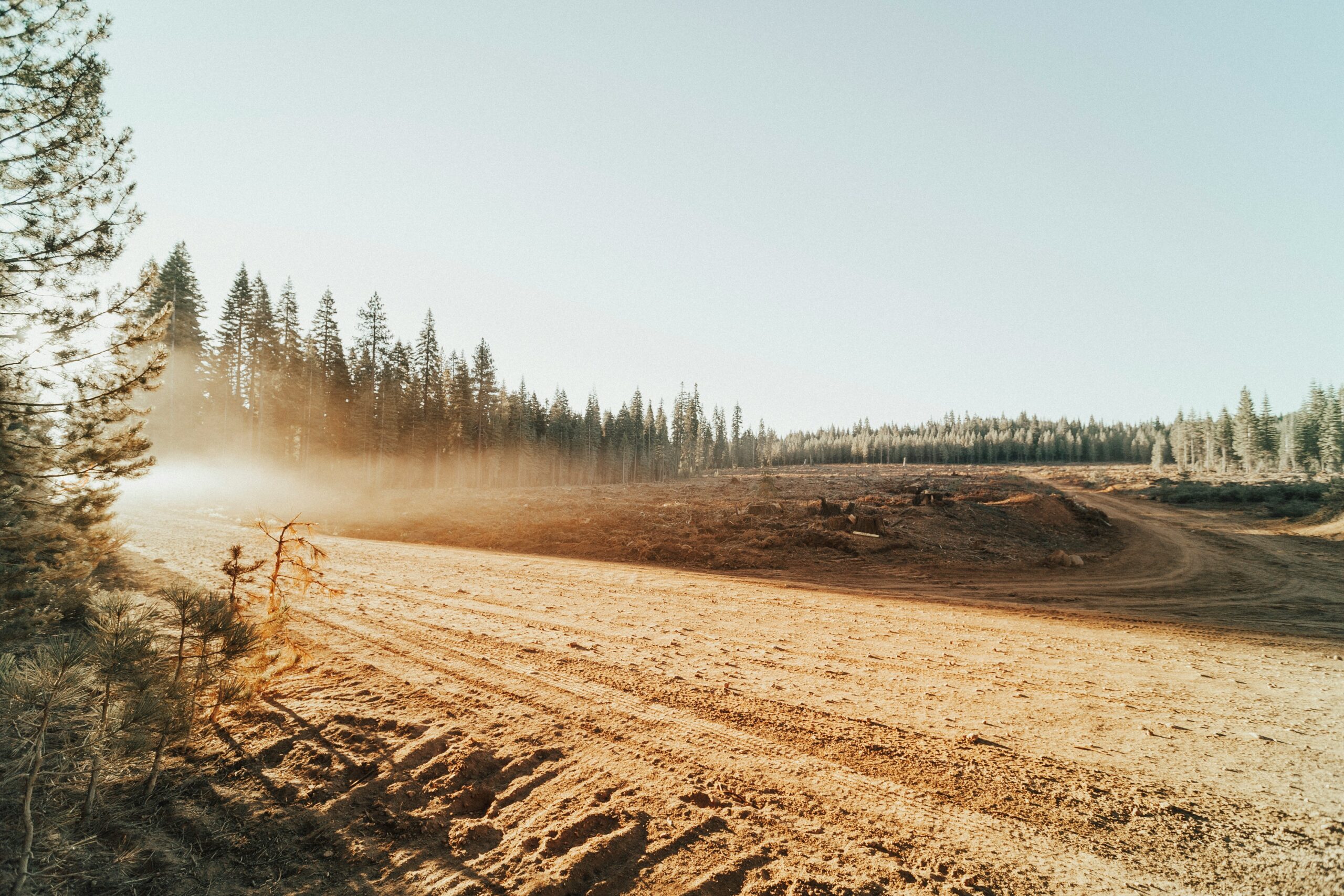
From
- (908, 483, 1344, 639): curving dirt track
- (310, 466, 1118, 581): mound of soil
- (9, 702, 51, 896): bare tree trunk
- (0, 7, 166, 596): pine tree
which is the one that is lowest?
(908, 483, 1344, 639): curving dirt track

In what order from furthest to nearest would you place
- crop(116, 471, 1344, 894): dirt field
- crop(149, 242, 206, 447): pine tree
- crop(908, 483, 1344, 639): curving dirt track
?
crop(149, 242, 206, 447): pine tree < crop(908, 483, 1344, 639): curving dirt track < crop(116, 471, 1344, 894): dirt field

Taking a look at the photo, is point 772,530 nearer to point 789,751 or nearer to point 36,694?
point 789,751

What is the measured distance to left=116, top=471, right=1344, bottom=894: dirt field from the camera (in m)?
3.47

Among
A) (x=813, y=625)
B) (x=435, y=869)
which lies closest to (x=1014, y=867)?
(x=435, y=869)

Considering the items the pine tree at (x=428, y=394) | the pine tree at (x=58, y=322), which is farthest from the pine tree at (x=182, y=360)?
the pine tree at (x=58, y=322)

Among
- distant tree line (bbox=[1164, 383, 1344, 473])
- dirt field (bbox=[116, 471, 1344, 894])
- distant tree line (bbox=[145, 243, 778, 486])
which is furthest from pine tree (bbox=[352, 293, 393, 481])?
distant tree line (bbox=[1164, 383, 1344, 473])

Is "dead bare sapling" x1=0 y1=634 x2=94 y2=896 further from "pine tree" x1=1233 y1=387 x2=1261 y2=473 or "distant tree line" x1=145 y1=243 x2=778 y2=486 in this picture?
"pine tree" x1=1233 y1=387 x2=1261 y2=473

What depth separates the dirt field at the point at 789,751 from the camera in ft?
11.4

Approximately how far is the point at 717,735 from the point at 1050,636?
22.5ft

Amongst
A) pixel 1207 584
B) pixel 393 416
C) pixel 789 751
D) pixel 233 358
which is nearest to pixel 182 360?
pixel 233 358

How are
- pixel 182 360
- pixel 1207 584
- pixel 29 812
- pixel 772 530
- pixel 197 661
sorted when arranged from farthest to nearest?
pixel 182 360, pixel 772 530, pixel 1207 584, pixel 197 661, pixel 29 812

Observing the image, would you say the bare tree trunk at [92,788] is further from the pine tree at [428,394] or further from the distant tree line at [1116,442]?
the distant tree line at [1116,442]

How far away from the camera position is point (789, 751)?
4719 mm

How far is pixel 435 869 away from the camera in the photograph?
11.9 ft
